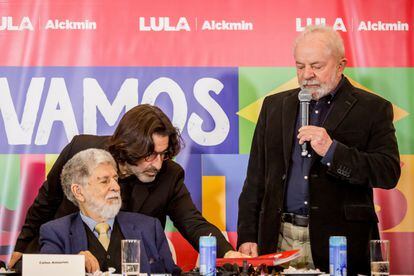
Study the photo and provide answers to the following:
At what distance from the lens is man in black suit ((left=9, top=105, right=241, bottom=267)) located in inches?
174

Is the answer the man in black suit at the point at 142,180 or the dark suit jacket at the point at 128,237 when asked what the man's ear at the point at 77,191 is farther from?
the man in black suit at the point at 142,180

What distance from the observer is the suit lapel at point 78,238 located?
13.6 feet

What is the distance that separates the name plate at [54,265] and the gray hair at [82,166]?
2.28ft

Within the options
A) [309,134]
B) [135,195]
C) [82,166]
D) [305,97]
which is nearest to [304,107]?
[305,97]

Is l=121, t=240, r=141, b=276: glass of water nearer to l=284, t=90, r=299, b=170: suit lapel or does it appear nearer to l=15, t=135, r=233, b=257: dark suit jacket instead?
l=15, t=135, r=233, b=257: dark suit jacket

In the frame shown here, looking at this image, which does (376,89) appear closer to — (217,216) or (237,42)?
(237,42)

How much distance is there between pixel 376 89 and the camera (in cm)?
568

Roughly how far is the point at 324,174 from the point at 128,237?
1041 millimetres

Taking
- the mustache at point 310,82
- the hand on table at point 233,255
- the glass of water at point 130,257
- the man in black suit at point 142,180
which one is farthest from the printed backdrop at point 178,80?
the glass of water at point 130,257

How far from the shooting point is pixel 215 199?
565cm

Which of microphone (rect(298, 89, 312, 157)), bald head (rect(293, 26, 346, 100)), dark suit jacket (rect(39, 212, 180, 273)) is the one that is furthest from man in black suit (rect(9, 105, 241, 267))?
bald head (rect(293, 26, 346, 100))

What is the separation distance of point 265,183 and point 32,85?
5.91 ft

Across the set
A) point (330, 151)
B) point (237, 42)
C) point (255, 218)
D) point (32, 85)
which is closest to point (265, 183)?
point (255, 218)

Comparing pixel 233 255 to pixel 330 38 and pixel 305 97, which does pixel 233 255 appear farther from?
pixel 330 38
